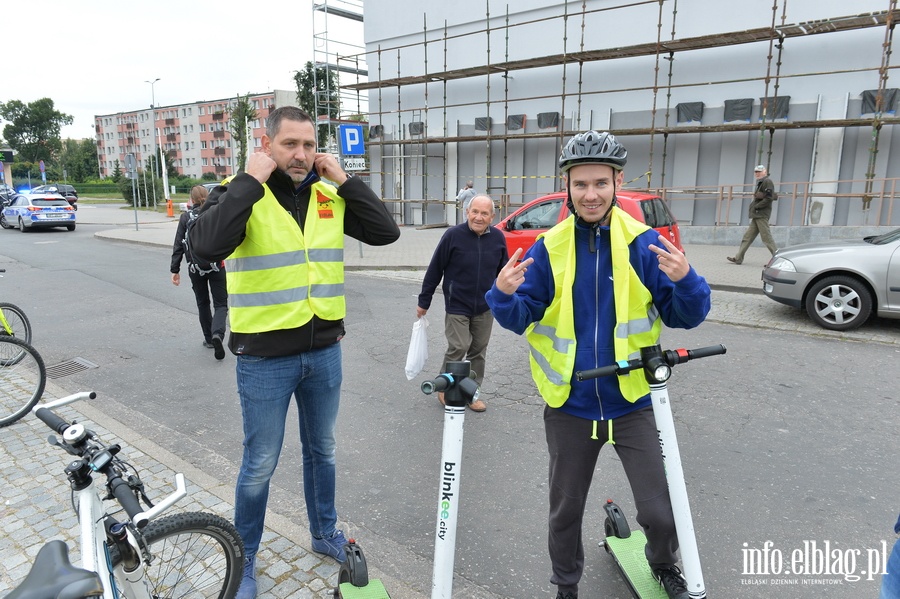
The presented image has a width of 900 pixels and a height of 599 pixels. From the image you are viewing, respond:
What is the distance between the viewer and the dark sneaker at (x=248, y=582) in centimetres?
269

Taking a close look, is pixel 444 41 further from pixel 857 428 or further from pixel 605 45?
pixel 857 428

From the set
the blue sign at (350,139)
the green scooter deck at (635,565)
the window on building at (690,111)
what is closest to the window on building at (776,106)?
the window on building at (690,111)

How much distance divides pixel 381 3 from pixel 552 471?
25.6 m

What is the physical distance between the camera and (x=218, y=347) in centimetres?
676

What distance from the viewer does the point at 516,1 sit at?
67.5 ft

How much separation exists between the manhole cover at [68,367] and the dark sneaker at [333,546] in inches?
178

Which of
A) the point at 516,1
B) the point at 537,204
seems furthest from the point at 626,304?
the point at 516,1

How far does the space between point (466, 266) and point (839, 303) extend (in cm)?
539

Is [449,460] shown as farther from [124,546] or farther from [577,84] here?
[577,84]

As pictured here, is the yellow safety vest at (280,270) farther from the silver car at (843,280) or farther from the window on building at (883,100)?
the window on building at (883,100)

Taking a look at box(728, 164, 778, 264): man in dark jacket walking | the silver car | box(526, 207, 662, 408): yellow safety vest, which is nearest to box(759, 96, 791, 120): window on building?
box(728, 164, 778, 264): man in dark jacket walking

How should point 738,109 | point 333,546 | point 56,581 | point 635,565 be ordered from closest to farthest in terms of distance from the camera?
1. point 56,581
2. point 635,565
3. point 333,546
4. point 738,109

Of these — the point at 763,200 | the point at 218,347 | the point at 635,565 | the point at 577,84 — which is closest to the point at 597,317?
the point at 635,565

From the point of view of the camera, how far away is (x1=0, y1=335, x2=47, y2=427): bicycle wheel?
4.97m
